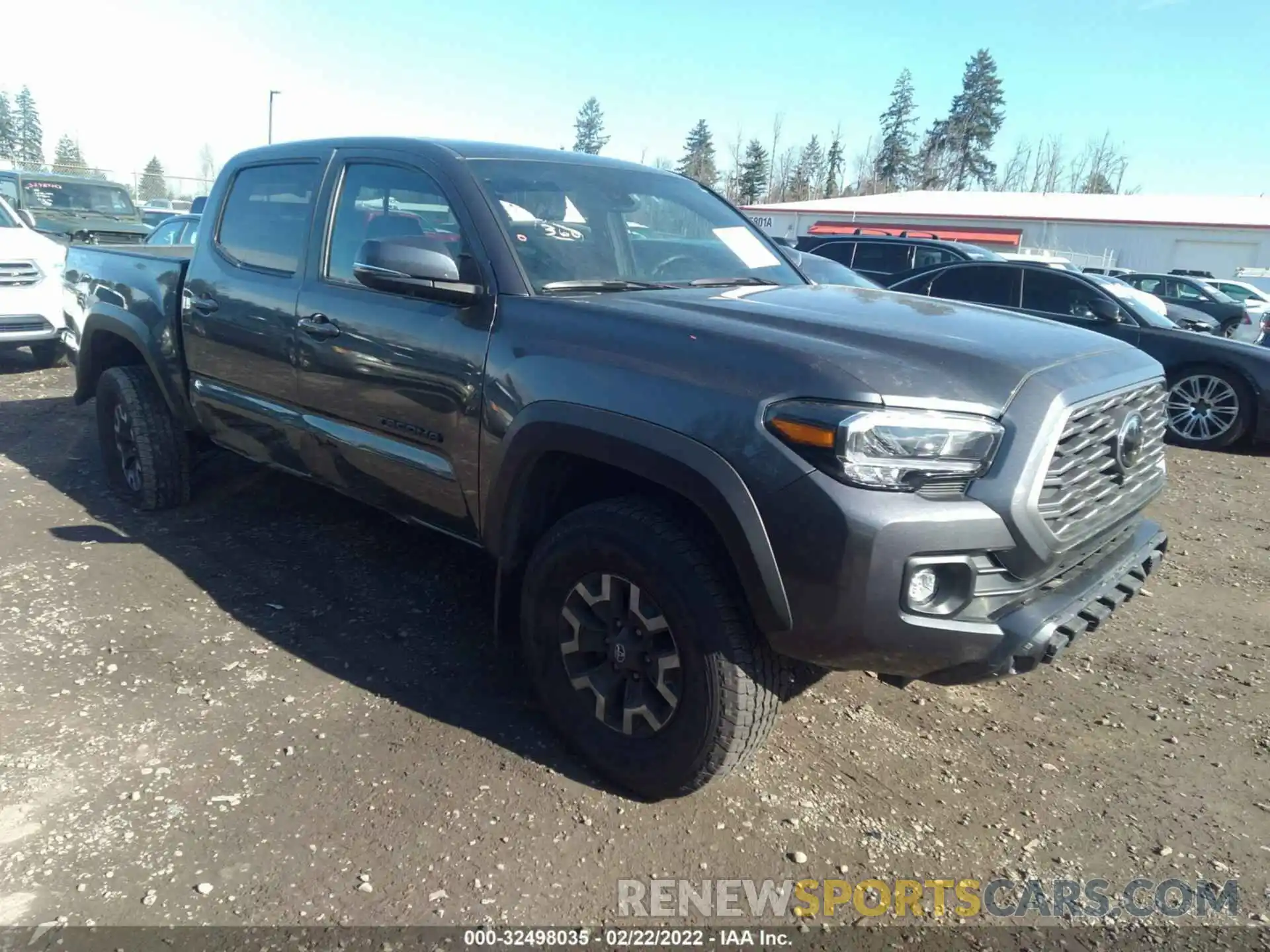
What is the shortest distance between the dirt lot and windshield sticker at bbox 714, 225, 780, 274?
1.73 metres

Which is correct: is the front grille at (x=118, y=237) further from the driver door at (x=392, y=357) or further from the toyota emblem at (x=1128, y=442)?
the toyota emblem at (x=1128, y=442)

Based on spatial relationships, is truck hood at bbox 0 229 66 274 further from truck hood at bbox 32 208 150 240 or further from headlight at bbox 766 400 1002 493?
headlight at bbox 766 400 1002 493

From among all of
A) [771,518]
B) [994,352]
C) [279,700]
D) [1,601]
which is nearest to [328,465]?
[279,700]

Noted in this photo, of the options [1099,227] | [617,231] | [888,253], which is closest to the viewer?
[617,231]

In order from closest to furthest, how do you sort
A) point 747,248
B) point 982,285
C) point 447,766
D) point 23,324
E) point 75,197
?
point 447,766
point 747,248
point 23,324
point 982,285
point 75,197

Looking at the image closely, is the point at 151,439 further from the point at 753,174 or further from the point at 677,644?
the point at 753,174

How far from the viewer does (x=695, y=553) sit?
8.37ft

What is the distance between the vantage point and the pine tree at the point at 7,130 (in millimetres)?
69250

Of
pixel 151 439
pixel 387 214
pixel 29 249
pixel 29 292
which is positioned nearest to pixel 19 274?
pixel 29 292

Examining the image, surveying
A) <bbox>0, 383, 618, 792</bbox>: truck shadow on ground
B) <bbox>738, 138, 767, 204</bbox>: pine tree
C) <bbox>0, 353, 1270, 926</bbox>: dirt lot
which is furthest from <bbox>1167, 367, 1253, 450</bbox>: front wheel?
<bbox>738, 138, 767, 204</bbox>: pine tree

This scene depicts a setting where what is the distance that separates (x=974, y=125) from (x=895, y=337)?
Result: 74.4 metres

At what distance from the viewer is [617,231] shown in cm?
358

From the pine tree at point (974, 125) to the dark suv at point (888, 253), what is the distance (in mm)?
61807

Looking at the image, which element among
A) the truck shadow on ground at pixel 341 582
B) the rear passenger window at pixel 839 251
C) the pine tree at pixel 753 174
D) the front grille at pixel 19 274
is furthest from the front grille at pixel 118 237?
the pine tree at pixel 753 174
